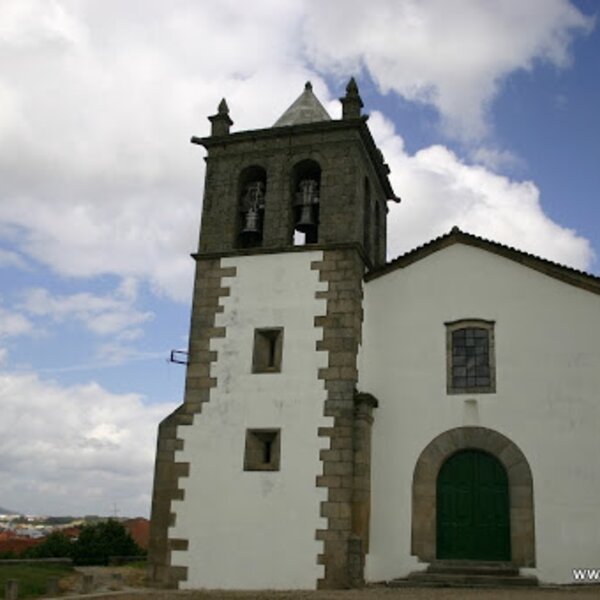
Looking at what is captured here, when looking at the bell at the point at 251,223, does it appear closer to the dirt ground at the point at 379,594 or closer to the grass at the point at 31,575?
the dirt ground at the point at 379,594

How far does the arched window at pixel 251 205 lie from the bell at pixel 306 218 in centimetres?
79

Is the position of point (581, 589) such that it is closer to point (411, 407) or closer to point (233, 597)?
point (411, 407)

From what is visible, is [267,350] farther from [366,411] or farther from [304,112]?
[304,112]

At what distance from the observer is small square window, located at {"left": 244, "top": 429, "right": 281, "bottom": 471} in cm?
1380

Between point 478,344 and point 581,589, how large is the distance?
4.40m

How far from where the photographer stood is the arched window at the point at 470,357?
13.8m

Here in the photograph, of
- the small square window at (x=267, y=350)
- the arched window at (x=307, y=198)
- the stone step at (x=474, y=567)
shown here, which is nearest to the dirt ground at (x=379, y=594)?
the stone step at (x=474, y=567)

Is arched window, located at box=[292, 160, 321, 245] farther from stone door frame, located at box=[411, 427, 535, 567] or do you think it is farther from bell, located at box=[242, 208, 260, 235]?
stone door frame, located at box=[411, 427, 535, 567]

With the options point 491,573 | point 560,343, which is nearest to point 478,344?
point 560,343

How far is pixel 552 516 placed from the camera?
12.7 metres

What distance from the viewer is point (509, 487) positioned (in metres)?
13.1

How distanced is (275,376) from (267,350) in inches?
25.6

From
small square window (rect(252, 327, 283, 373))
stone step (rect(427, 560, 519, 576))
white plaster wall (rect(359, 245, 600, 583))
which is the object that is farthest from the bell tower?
stone step (rect(427, 560, 519, 576))

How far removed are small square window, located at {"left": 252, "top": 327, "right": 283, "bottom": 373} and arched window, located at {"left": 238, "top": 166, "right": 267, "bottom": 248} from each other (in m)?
2.12
